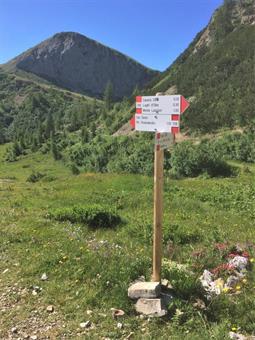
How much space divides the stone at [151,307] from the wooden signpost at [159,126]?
0.49 meters

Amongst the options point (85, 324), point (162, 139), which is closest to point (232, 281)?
point (85, 324)

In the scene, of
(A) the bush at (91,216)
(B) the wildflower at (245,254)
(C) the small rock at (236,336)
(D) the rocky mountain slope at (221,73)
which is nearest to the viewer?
(C) the small rock at (236,336)

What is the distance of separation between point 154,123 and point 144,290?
2.93 meters

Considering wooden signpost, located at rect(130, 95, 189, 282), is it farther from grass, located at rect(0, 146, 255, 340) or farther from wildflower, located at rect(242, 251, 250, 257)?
wildflower, located at rect(242, 251, 250, 257)

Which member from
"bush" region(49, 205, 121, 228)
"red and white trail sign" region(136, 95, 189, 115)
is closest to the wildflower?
"red and white trail sign" region(136, 95, 189, 115)

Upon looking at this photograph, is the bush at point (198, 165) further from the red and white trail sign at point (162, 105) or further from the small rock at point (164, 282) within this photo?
the red and white trail sign at point (162, 105)

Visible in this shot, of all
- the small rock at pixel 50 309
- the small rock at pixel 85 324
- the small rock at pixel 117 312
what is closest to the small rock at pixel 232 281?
the small rock at pixel 117 312

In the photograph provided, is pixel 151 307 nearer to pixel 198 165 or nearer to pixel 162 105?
pixel 162 105

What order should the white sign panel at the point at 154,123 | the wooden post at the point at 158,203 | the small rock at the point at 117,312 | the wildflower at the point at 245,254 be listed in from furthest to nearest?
the wildflower at the point at 245,254
the wooden post at the point at 158,203
the white sign panel at the point at 154,123
the small rock at the point at 117,312

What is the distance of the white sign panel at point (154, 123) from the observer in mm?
7094

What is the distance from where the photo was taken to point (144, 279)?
307 inches

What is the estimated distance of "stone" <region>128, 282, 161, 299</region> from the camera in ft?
22.7

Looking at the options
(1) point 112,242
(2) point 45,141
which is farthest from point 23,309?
(2) point 45,141

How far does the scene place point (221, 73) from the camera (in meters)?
115
